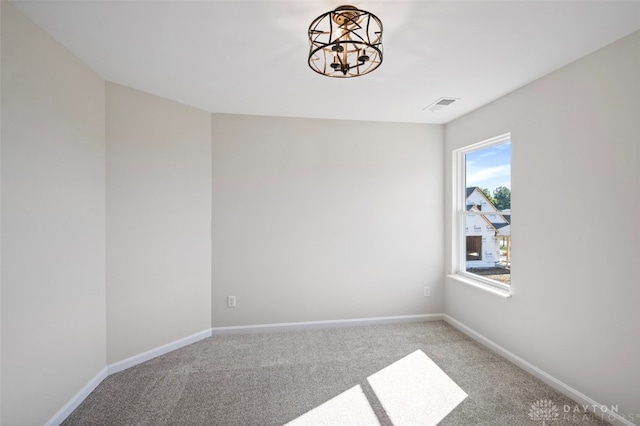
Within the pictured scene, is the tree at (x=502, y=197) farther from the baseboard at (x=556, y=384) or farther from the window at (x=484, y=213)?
the baseboard at (x=556, y=384)

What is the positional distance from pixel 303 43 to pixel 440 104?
69.3 inches

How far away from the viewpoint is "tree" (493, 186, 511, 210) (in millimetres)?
2983

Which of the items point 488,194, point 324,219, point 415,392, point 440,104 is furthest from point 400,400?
point 440,104

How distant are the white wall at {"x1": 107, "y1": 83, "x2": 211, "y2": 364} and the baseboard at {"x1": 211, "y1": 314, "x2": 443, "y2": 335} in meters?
0.30

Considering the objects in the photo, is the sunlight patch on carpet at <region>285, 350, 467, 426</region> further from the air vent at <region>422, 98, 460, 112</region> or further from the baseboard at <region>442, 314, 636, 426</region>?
the air vent at <region>422, 98, 460, 112</region>

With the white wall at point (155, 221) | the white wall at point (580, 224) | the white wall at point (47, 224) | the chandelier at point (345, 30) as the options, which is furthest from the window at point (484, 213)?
the white wall at point (47, 224)

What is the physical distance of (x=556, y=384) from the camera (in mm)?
2363

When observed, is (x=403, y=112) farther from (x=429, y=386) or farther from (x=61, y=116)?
(x=61, y=116)

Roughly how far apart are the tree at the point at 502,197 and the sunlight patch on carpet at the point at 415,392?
5.55ft

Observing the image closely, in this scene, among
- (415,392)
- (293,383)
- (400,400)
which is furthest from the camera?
(293,383)

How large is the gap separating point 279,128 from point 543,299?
3.11 metres

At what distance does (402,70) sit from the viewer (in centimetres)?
239

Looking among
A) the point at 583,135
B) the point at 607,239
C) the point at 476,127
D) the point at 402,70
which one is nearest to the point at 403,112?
the point at 476,127

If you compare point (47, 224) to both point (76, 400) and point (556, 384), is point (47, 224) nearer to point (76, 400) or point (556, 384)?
point (76, 400)
